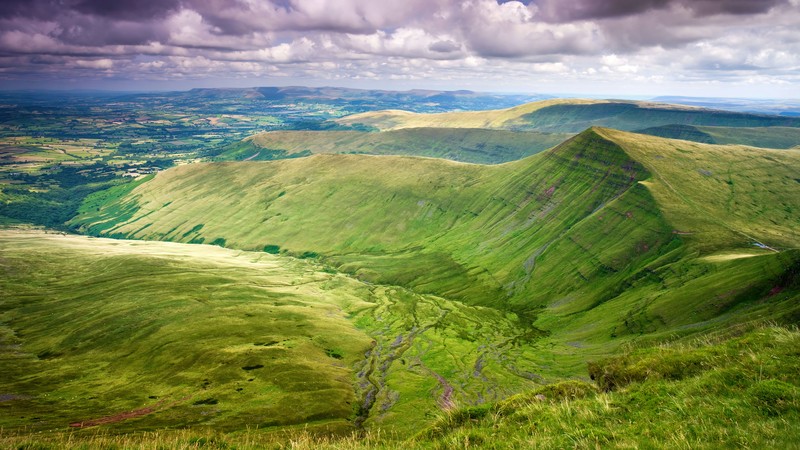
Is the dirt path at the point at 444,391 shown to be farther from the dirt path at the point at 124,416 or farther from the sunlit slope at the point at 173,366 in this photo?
the dirt path at the point at 124,416

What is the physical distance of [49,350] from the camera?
16125cm

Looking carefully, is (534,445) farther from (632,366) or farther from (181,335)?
(181,335)

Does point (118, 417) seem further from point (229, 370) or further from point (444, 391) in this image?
point (444, 391)

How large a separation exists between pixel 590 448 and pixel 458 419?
11812 millimetres

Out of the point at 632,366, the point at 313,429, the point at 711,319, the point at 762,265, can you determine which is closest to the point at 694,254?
the point at 762,265

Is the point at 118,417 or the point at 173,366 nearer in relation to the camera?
the point at 118,417

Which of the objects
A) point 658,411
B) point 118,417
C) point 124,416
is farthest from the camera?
point 124,416

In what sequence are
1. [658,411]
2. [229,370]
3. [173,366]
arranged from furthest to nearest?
1. [173,366]
2. [229,370]
3. [658,411]

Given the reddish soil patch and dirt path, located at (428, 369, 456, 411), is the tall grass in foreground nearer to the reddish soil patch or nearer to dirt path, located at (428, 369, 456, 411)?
the reddish soil patch

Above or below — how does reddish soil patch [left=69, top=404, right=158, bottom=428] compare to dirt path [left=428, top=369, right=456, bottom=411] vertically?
above

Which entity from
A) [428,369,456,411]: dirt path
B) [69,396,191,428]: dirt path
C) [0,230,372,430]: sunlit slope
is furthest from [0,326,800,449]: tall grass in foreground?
[428,369,456,411]: dirt path

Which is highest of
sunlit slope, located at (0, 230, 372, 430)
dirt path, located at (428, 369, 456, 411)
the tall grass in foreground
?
the tall grass in foreground

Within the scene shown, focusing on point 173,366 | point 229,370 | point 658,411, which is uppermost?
point 658,411

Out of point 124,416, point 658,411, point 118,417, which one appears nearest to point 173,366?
point 124,416
